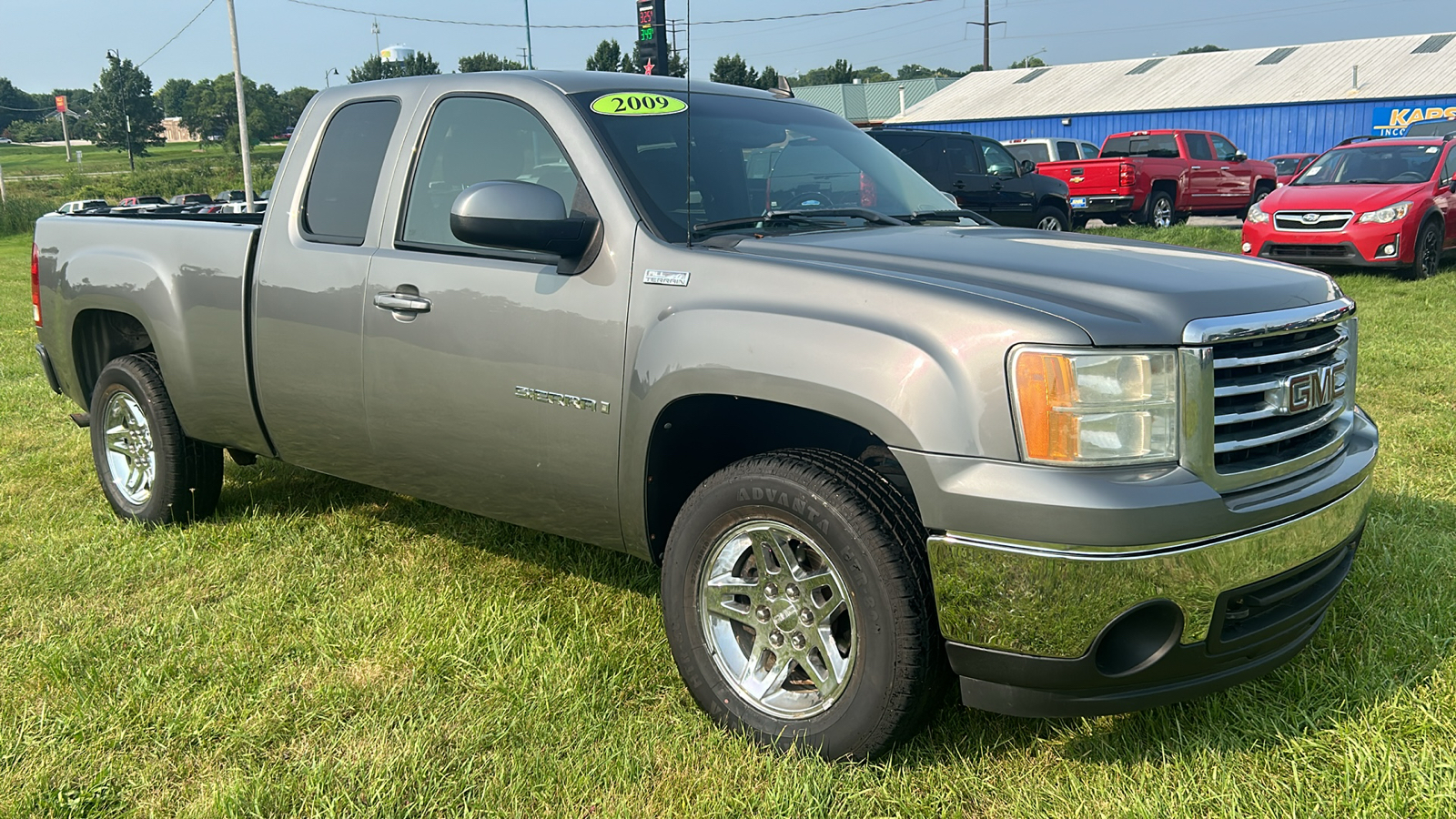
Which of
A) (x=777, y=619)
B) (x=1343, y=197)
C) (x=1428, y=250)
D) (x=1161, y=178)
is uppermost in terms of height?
(x=1161, y=178)

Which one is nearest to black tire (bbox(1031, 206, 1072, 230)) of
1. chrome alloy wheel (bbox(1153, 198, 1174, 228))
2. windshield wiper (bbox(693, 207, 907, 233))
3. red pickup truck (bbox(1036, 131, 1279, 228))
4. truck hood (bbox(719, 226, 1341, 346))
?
red pickup truck (bbox(1036, 131, 1279, 228))

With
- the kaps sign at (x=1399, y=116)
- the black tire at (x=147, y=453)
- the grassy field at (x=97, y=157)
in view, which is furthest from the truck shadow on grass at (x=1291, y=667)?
the grassy field at (x=97, y=157)

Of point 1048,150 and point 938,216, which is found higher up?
point 1048,150

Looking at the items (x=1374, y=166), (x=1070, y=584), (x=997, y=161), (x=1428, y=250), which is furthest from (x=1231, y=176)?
(x=1070, y=584)

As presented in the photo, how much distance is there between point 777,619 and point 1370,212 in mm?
11783

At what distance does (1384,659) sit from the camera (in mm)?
3297

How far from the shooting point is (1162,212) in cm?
2053

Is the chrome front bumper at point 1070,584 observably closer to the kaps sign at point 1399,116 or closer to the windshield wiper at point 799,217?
the windshield wiper at point 799,217

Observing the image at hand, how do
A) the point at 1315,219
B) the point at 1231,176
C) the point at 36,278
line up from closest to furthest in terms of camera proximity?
the point at 36,278
the point at 1315,219
the point at 1231,176

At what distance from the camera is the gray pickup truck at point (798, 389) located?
2.47 meters

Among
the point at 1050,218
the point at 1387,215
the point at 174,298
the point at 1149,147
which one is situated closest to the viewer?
the point at 174,298

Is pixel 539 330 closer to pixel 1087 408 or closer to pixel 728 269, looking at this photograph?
pixel 728 269

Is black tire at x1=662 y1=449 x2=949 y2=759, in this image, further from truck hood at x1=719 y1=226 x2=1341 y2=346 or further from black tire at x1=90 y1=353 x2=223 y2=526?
black tire at x1=90 y1=353 x2=223 y2=526

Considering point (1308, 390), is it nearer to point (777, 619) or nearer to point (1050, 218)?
point (777, 619)
